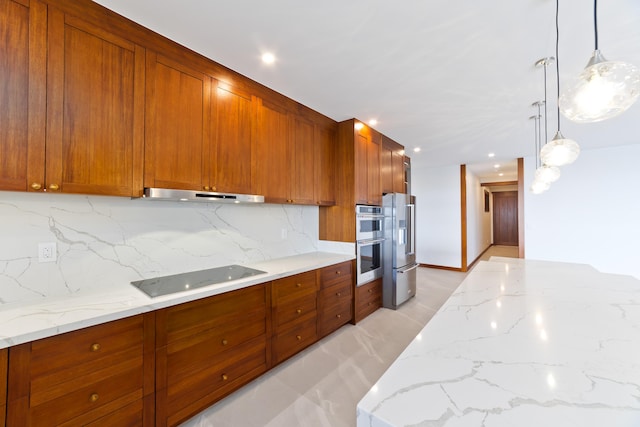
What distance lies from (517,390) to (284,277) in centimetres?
177

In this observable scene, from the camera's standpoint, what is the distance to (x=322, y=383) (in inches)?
81.4

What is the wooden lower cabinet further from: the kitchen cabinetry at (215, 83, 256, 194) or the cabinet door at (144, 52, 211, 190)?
the cabinet door at (144, 52, 211, 190)

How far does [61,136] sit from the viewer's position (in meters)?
1.38

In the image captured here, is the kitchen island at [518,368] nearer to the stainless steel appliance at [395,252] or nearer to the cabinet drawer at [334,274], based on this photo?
the cabinet drawer at [334,274]

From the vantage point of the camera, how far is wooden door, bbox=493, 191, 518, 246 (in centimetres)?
1008

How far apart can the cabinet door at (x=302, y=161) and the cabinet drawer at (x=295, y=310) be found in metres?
1.00

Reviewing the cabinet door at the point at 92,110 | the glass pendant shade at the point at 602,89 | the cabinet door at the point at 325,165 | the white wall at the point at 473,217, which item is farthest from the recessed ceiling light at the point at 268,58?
the white wall at the point at 473,217

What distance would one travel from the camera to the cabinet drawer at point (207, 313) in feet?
5.00

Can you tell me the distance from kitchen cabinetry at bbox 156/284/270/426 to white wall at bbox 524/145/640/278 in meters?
5.50

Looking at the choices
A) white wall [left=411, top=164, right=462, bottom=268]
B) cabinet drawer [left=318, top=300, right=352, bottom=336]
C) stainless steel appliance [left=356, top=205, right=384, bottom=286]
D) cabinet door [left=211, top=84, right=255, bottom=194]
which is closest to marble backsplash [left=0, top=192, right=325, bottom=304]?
cabinet door [left=211, top=84, right=255, bottom=194]

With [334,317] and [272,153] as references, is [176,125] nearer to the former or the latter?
[272,153]

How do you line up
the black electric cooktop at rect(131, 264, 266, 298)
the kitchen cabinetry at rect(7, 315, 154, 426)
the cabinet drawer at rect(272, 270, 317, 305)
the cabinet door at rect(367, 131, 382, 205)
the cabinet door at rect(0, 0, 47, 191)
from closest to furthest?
the kitchen cabinetry at rect(7, 315, 154, 426) < the cabinet door at rect(0, 0, 47, 191) < the black electric cooktop at rect(131, 264, 266, 298) < the cabinet drawer at rect(272, 270, 317, 305) < the cabinet door at rect(367, 131, 382, 205)

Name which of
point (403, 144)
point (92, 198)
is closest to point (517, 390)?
point (92, 198)

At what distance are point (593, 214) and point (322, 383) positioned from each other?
18.5 ft
